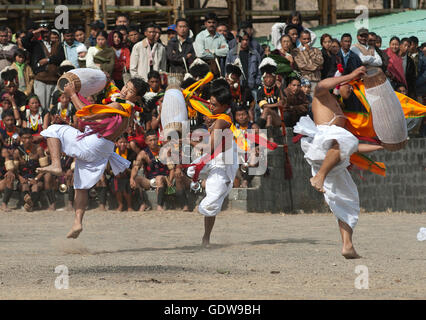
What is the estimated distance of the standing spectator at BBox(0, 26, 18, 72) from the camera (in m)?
16.8

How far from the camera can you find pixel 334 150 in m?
8.72

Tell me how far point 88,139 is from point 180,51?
19.7 feet

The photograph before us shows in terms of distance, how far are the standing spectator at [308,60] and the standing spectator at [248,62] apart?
701 millimetres

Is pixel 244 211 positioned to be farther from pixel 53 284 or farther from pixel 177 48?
pixel 53 284

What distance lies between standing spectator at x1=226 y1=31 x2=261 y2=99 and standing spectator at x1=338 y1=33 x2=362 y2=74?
4.60 ft

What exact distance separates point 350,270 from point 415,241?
123 inches

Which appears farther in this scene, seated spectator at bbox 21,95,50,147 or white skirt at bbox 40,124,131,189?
seated spectator at bbox 21,95,50,147

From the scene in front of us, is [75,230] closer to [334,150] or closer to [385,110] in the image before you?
[334,150]

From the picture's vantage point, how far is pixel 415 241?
1116 cm

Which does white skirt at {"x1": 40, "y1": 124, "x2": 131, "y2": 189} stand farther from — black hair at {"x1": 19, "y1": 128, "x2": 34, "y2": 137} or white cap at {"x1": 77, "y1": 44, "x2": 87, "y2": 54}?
white cap at {"x1": 77, "y1": 44, "x2": 87, "y2": 54}

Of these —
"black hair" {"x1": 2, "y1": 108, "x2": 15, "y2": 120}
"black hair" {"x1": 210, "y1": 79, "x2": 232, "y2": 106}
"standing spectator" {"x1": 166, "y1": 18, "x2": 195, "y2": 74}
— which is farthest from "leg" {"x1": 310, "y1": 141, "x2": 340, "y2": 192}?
"black hair" {"x1": 2, "y1": 108, "x2": 15, "y2": 120}

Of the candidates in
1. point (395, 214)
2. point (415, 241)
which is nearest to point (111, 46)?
point (395, 214)

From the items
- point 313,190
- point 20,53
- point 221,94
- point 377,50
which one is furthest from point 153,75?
point 221,94

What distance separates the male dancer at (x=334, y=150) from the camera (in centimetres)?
872
